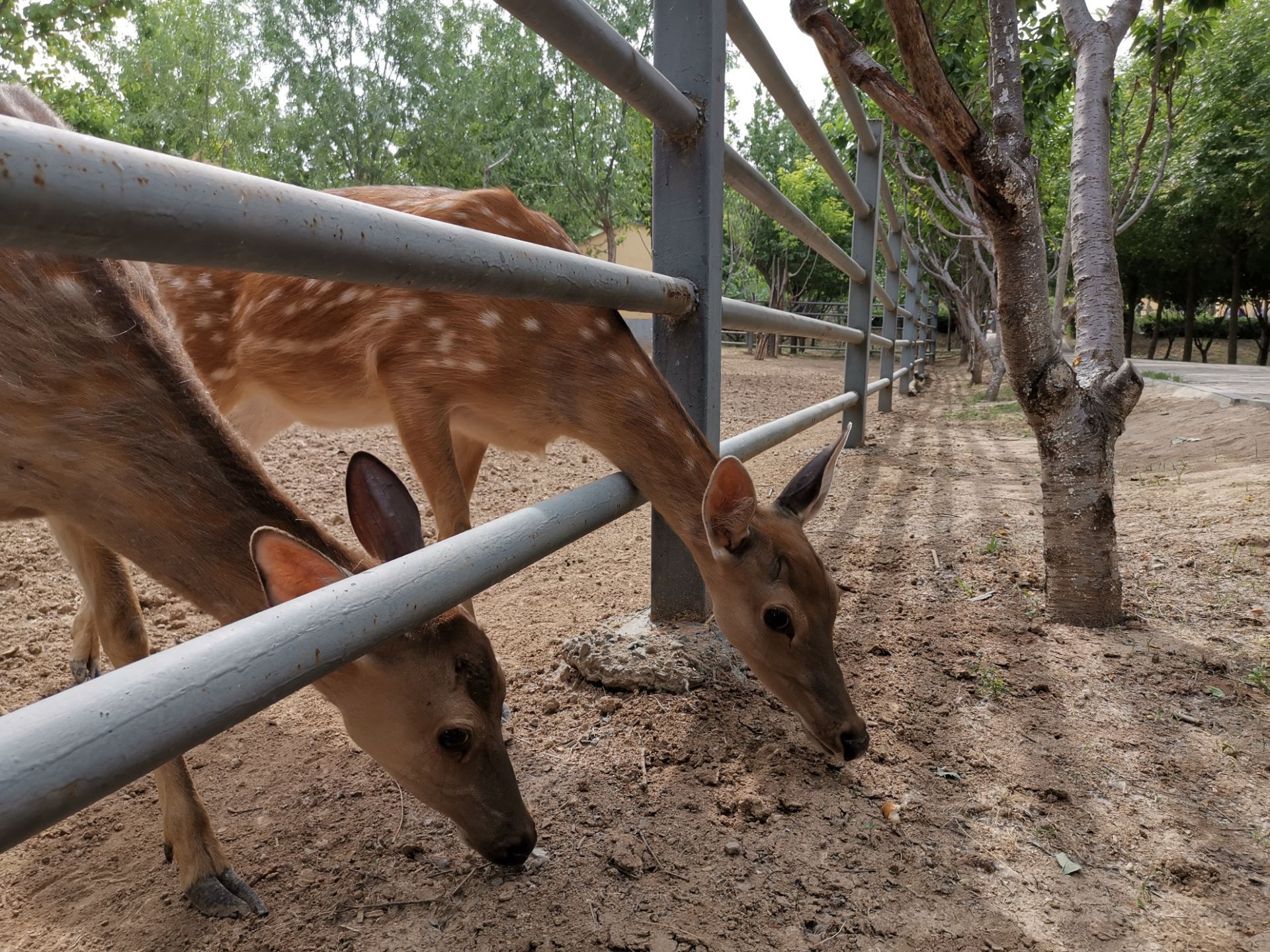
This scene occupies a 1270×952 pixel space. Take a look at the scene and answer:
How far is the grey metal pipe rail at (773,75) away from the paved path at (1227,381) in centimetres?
359

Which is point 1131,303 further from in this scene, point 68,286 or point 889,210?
point 68,286

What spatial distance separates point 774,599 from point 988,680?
780 mm

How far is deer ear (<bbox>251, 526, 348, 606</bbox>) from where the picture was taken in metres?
1.35

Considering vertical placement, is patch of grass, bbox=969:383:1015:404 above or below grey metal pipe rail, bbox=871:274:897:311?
below

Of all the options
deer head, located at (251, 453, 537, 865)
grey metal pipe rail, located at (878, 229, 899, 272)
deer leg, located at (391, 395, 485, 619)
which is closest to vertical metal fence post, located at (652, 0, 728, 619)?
deer leg, located at (391, 395, 485, 619)

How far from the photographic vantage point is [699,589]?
2764 mm

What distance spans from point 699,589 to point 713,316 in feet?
2.95

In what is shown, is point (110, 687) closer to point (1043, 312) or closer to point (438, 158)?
point (1043, 312)

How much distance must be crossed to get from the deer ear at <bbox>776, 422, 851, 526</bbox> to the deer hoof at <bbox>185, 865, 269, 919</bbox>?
173 cm

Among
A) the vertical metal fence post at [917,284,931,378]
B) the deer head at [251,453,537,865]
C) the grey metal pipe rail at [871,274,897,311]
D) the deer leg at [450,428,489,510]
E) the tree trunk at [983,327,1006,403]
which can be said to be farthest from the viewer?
the vertical metal fence post at [917,284,931,378]

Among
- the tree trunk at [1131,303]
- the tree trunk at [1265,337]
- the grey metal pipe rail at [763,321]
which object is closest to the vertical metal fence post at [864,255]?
the grey metal pipe rail at [763,321]

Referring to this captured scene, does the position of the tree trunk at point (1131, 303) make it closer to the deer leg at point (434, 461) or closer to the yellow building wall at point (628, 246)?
the yellow building wall at point (628, 246)

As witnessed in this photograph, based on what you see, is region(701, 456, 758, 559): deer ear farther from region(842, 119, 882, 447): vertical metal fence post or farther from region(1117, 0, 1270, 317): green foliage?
region(1117, 0, 1270, 317): green foliage

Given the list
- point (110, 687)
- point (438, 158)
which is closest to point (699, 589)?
point (110, 687)
